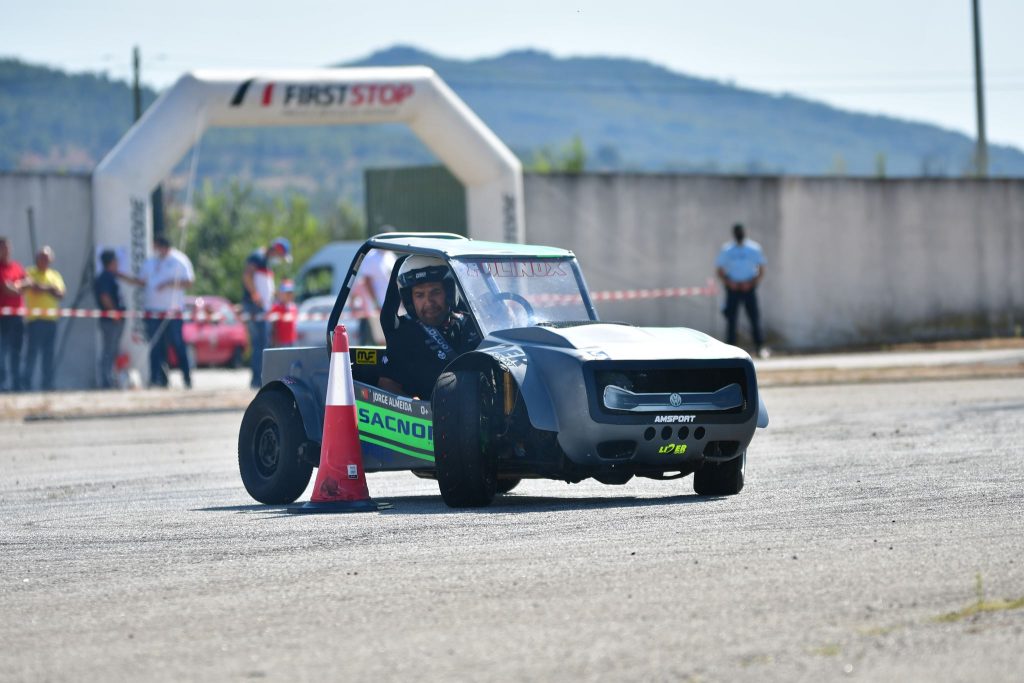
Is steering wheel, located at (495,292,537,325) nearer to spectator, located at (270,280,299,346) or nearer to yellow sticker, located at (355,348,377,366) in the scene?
yellow sticker, located at (355,348,377,366)

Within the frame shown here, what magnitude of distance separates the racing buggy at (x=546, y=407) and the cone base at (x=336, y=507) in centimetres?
34

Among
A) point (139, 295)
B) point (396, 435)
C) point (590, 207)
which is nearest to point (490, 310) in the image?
point (396, 435)

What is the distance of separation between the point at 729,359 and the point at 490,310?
58.5 inches

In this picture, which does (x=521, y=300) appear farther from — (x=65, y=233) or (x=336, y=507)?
(x=65, y=233)

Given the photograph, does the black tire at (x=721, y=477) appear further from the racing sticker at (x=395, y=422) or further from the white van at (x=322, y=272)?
the white van at (x=322, y=272)

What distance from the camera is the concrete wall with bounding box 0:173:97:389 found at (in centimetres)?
2469

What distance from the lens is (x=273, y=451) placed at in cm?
1036

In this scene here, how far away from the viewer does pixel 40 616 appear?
6359 millimetres

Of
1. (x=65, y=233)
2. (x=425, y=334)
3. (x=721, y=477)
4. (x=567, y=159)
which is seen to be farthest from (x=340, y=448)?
(x=567, y=159)

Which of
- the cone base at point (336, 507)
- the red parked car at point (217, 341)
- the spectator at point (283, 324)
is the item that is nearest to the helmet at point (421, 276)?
the cone base at point (336, 507)

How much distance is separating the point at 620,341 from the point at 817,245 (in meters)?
23.5

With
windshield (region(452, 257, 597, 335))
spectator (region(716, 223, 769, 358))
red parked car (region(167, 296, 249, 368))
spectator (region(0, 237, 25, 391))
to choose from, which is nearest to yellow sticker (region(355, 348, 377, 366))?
windshield (region(452, 257, 597, 335))

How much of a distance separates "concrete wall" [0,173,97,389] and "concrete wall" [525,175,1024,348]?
7.81 metres

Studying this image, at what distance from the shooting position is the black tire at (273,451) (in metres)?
10.1
